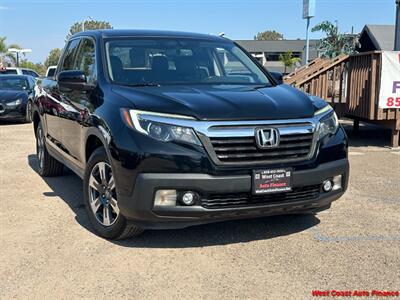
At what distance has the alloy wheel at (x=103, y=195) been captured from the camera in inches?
161

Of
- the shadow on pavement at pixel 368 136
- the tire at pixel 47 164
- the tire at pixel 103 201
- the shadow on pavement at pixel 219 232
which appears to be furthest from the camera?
the shadow on pavement at pixel 368 136

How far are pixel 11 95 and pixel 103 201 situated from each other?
11117 millimetres

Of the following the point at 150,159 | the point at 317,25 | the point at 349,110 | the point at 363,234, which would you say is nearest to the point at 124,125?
the point at 150,159

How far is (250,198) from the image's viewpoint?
375 centimetres

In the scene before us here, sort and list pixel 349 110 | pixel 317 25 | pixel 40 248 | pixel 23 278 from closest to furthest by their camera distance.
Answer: pixel 23 278, pixel 40 248, pixel 349 110, pixel 317 25

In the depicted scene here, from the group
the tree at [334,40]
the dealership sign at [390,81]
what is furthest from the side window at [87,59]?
the tree at [334,40]

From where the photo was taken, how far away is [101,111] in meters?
4.12

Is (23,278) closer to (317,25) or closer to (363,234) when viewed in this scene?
(363,234)

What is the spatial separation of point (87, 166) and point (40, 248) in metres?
0.79

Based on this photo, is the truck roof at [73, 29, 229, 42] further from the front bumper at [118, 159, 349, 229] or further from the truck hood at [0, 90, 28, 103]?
the truck hood at [0, 90, 28, 103]

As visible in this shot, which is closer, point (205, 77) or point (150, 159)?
point (150, 159)

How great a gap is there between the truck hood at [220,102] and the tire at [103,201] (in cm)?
60

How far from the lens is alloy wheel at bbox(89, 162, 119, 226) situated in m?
4.09

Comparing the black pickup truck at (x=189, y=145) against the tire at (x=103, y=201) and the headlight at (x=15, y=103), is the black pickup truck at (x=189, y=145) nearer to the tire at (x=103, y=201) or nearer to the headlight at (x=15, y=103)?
the tire at (x=103, y=201)
